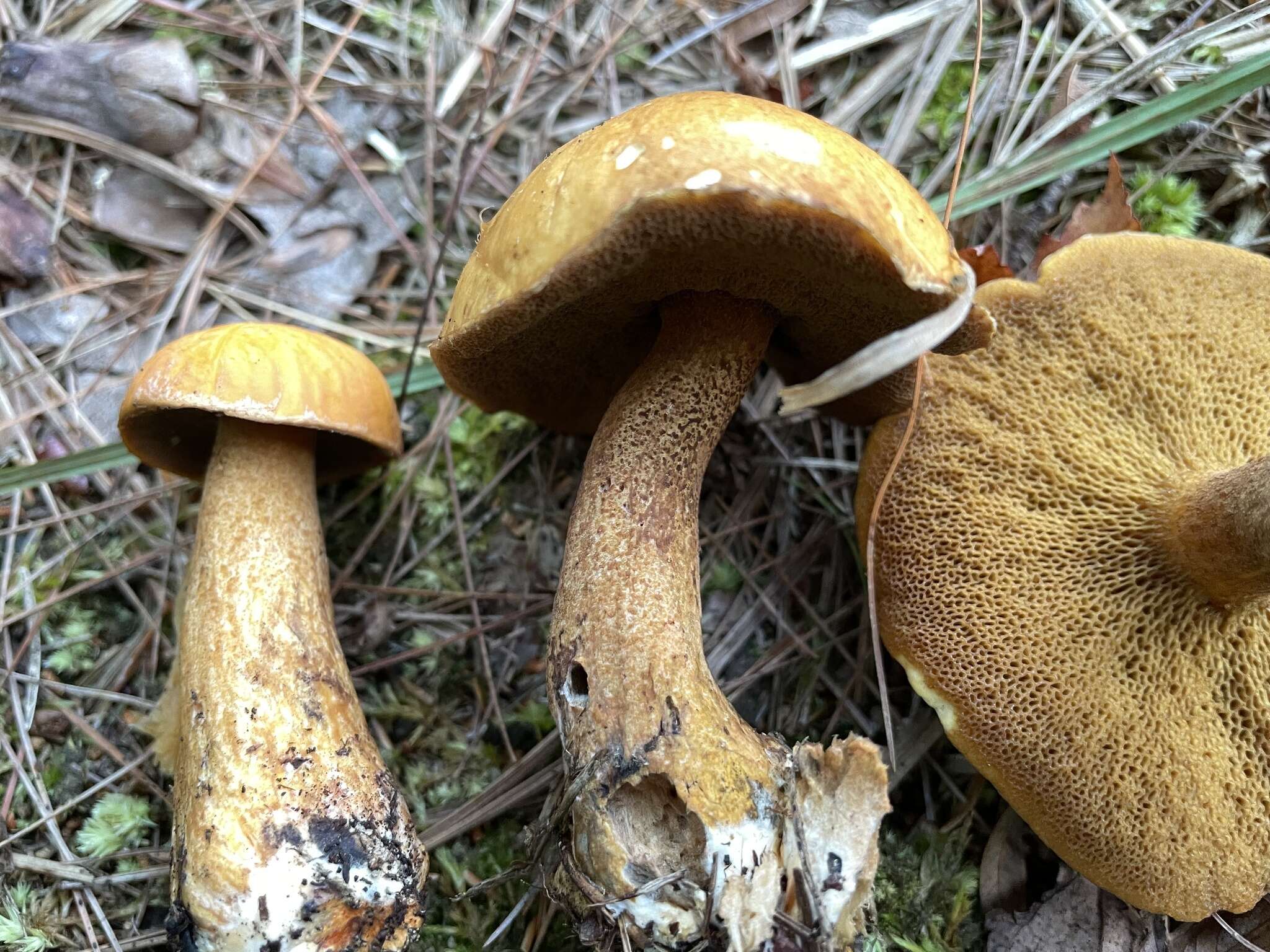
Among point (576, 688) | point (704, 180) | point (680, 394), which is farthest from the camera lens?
point (680, 394)

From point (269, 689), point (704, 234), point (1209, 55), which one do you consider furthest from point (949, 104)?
point (269, 689)

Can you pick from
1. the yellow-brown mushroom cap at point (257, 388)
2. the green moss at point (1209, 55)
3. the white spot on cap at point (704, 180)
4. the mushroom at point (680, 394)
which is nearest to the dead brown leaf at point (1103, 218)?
the green moss at point (1209, 55)

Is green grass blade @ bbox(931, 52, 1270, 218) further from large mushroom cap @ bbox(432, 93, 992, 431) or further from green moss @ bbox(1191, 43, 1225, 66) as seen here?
large mushroom cap @ bbox(432, 93, 992, 431)

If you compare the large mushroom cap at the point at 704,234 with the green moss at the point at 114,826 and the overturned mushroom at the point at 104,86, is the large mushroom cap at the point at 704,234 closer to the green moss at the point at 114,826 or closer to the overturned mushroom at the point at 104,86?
the green moss at the point at 114,826

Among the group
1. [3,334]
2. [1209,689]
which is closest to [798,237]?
[1209,689]

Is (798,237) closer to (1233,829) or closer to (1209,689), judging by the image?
(1209,689)

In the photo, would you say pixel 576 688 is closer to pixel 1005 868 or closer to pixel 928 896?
pixel 928 896

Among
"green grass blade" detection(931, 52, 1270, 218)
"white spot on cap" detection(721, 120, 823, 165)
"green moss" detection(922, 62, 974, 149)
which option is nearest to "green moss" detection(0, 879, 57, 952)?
"white spot on cap" detection(721, 120, 823, 165)
